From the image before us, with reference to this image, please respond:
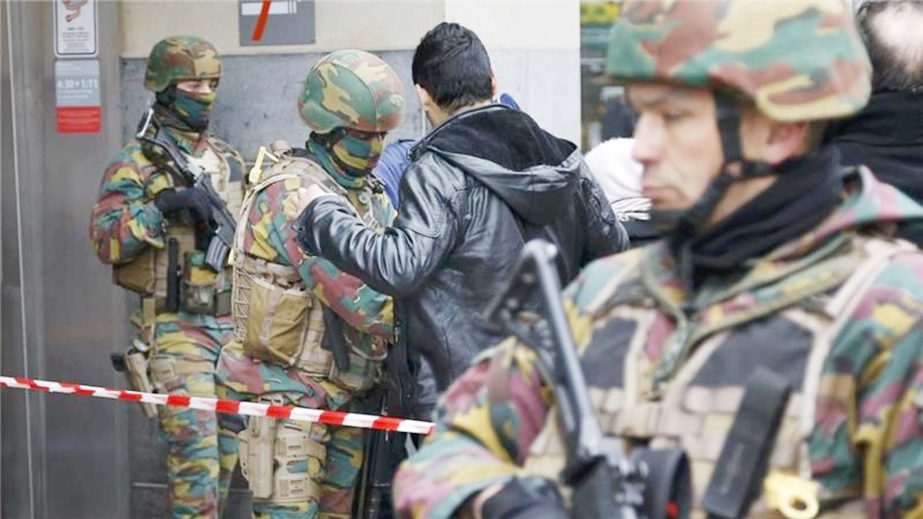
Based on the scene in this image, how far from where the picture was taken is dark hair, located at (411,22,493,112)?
469cm

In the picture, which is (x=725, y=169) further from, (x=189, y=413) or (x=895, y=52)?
(x=189, y=413)

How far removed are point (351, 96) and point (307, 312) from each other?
65cm

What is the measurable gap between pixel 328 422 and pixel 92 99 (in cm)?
230

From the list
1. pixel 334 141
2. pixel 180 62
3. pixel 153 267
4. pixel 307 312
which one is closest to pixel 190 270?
pixel 153 267

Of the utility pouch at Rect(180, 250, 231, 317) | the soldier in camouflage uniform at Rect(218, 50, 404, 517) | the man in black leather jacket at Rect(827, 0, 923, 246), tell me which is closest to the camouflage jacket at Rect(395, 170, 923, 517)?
the man in black leather jacket at Rect(827, 0, 923, 246)

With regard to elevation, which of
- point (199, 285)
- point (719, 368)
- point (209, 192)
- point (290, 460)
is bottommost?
point (290, 460)

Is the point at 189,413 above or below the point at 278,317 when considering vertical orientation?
below

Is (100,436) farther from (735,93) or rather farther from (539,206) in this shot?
(735,93)

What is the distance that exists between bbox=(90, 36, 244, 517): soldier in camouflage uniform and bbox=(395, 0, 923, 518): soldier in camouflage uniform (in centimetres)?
433

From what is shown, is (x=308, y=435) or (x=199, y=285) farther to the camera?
(x=199, y=285)

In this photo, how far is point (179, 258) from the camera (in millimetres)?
6418

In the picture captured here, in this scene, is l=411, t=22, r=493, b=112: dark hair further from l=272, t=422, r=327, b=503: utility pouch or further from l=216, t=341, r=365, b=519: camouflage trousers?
l=272, t=422, r=327, b=503: utility pouch

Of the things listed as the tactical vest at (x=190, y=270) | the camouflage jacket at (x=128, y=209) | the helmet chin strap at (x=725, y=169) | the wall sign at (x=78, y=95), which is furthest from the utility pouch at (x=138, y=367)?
the helmet chin strap at (x=725, y=169)

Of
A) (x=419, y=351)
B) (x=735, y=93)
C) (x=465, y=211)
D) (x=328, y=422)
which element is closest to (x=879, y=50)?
(x=735, y=93)
